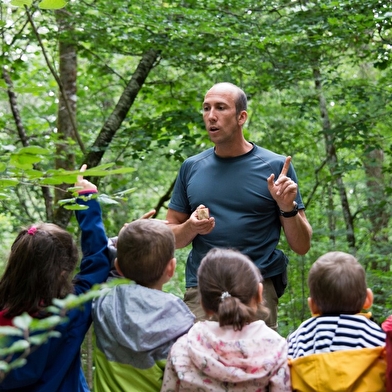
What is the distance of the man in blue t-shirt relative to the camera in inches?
131

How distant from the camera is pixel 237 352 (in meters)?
2.27

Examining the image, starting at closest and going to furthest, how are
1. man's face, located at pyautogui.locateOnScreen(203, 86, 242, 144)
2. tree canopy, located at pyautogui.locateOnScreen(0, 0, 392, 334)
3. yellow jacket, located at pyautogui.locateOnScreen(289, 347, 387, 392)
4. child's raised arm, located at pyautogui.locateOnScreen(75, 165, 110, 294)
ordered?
yellow jacket, located at pyautogui.locateOnScreen(289, 347, 387, 392), child's raised arm, located at pyautogui.locateOnScreen(75, 165, 110, 294), man's face, located at pyautogui.locateOnScreen(203, 86, 242, 144), tree canopy, located at pyautogui.locateOnScreen(0, 0, 392, 334)

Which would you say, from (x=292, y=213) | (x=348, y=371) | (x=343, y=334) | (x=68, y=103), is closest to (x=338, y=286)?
(x=343, y=334)

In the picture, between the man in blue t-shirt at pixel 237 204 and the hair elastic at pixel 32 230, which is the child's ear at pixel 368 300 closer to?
the man in blue t-shirt at pixel 237 204

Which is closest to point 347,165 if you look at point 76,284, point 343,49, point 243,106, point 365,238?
point 343,49

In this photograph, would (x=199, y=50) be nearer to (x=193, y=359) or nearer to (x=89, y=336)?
(x=89, y=336)

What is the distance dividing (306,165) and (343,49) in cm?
294

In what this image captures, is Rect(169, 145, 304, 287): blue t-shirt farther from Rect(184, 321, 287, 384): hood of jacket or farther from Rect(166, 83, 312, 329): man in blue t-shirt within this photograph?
Rect(184, 321, 287, 384): hood of jacket

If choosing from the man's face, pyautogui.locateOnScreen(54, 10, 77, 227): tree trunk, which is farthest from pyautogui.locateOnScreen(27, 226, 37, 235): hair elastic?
pyautogui.locateOnScreen(54, 10, 77, 227): tree trunk

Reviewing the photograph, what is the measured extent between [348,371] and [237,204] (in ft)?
4.53

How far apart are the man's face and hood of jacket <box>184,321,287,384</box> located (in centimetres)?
147

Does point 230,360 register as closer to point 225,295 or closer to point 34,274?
point 225,295

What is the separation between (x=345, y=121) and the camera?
25.5 ft

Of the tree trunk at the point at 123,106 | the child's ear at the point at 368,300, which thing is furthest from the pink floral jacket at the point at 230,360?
the tree trunk at the point at 123,106
